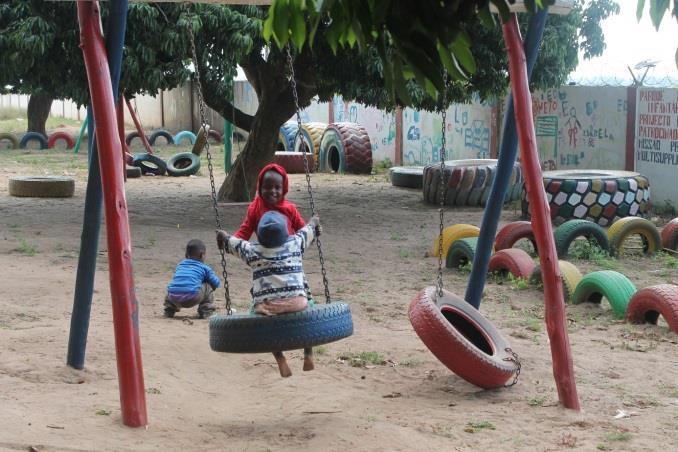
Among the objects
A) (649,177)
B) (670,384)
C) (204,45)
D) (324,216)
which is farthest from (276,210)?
(649,177)

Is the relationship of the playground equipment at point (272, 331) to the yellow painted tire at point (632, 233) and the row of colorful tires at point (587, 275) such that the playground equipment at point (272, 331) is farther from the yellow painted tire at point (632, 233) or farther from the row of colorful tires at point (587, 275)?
the yellow painted tire at point (632, 233)

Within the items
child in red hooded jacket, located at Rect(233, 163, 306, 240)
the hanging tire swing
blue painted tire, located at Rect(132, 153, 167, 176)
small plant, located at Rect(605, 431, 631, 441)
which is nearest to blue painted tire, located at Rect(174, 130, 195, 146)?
blue painted tire, located at Rect(132, 153, 167, 176)

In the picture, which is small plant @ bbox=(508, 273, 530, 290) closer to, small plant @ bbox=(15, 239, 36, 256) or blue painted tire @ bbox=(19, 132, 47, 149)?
small plant @ bbox=(15, 239, 36, 256)

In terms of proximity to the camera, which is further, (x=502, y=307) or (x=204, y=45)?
(x=204, y=45)

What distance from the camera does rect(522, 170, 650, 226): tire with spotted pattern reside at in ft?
42.9

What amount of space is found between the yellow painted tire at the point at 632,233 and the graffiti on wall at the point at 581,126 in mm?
Result: 5600

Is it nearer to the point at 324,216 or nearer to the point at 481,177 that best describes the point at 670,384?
the point at 324,216

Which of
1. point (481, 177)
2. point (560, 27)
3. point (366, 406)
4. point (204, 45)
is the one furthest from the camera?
point (481, 177)

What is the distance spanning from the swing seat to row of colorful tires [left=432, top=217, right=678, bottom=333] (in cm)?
293

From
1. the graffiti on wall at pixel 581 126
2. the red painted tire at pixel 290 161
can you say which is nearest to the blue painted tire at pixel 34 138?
the red painted tire at pixel 290 161

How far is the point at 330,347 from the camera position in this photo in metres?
7.17

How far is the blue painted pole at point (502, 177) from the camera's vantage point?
623 centimetres

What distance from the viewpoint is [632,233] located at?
36.0 feet

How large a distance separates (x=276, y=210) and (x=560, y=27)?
29.5 ft
